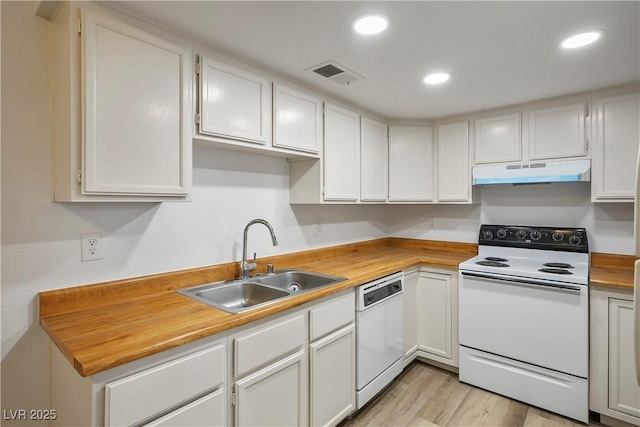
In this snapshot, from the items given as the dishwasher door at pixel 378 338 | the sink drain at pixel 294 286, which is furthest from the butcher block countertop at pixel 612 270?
the sink drain at pixel 294 286

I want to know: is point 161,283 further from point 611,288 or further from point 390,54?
point 611,288

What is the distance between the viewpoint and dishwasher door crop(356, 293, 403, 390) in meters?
2.03

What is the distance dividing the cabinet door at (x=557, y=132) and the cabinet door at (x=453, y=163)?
0.51 meters

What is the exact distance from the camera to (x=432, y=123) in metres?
3.10

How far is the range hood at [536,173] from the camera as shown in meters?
2.33

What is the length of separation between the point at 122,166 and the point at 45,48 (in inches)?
24.6

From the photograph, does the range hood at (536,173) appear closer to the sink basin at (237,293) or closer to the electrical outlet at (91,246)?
the sink basin at (237,293)

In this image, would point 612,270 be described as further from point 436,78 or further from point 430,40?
point 430,40

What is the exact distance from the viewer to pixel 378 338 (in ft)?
7.16

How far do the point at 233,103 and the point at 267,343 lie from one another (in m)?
1.26

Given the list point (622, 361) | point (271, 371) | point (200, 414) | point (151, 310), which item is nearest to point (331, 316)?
point (271, 371)

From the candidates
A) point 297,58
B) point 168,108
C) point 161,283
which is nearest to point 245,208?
point 161,283

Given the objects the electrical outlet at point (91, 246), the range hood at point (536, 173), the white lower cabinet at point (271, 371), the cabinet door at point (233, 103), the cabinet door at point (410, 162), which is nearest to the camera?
the white lower cabinet at point (271, 371)

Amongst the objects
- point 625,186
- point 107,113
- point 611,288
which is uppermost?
point 107,113
